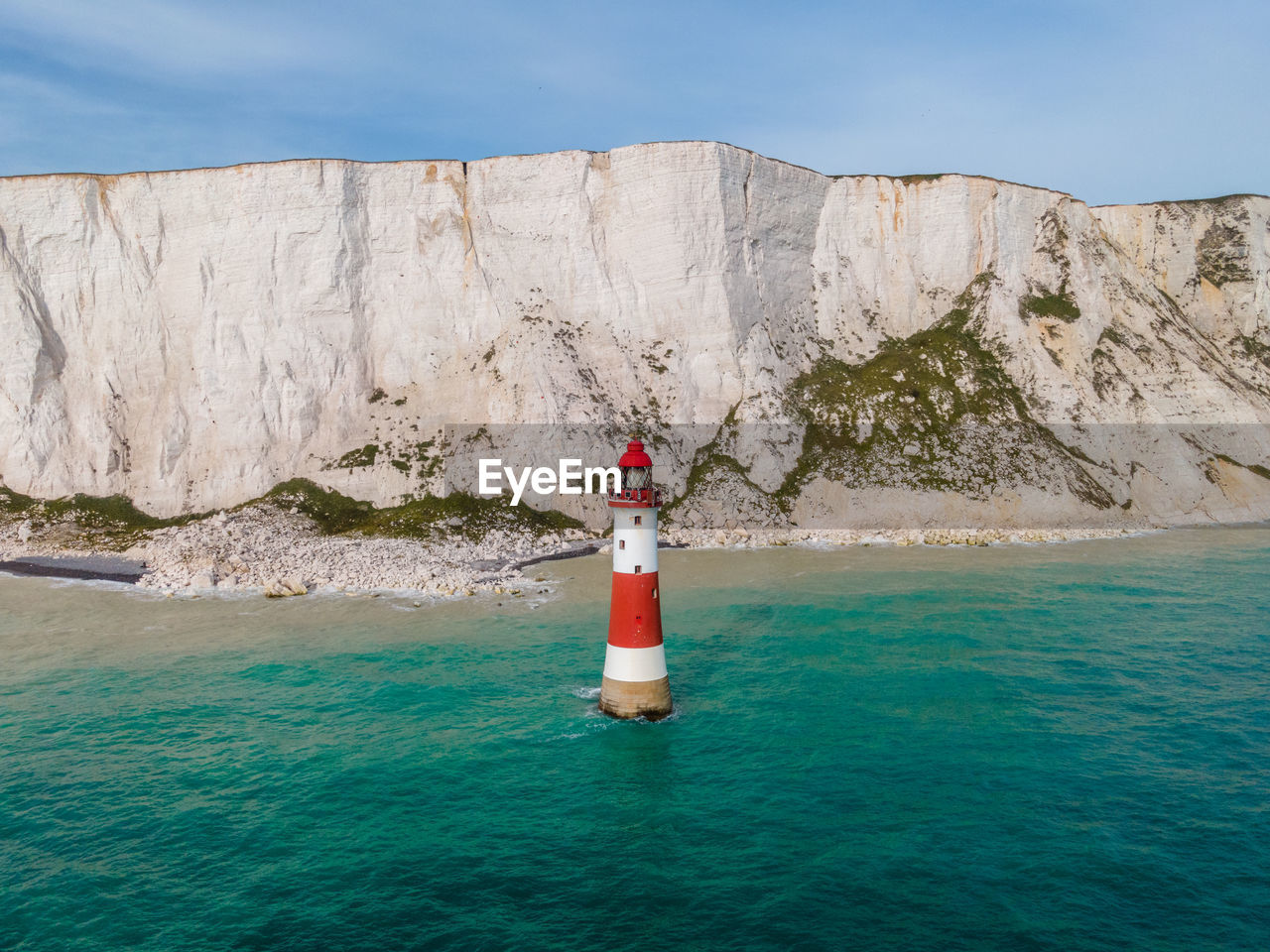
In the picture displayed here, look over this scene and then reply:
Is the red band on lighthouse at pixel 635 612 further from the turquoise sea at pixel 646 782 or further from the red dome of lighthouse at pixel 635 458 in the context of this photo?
the red dome of lighthouse at pixel 635 458

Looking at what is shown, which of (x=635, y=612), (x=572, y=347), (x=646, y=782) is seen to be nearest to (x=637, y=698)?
(x=635, y=612)

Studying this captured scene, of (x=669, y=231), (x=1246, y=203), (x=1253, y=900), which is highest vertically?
(x=1246, y=203)

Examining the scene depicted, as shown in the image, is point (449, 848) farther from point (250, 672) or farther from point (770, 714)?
point (250, 672)

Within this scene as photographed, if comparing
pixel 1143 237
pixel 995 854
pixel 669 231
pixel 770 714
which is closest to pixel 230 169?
pixel 669 231

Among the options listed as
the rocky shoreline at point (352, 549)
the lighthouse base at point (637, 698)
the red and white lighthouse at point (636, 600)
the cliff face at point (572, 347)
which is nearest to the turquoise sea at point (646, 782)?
the lighthouse base at point (637, 698)

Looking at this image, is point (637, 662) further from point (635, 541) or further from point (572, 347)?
point (572, 347)

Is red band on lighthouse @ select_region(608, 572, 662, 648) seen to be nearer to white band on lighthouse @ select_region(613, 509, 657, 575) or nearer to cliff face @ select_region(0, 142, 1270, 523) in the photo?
white band on lighthouse @ select_region(613, 509, 657, 575)
